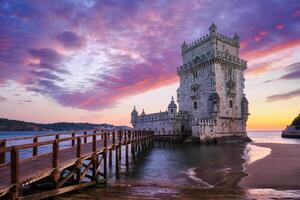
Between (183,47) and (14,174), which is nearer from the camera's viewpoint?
(14,174)

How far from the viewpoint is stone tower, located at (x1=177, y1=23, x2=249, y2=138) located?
4722cm

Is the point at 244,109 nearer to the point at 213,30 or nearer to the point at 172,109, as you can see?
the point at 172,109

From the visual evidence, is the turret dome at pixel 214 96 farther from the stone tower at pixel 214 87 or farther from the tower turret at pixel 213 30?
the tower turret at pixel 213 30

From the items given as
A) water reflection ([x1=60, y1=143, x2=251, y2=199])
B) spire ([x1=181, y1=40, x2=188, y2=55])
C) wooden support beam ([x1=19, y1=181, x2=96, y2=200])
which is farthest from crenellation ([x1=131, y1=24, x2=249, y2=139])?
wooden support beam ([x1=19, y1=181, x2=96, y2=200])

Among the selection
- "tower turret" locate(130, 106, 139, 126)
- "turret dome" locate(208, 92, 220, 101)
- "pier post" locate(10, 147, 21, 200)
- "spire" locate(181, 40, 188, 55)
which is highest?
"spire" locate(181, 40, 188, 55)

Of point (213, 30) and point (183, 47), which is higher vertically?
point (213, 30)

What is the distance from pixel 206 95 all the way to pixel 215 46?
10070 mm

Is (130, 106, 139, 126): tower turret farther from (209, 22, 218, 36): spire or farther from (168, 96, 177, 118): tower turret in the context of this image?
(209, 22, 218, 36): spire

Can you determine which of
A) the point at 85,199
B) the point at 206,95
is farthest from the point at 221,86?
the point at 85,199

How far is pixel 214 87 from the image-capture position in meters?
48.0

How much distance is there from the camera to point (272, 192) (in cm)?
1144

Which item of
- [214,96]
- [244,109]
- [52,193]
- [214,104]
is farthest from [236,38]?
[52,193]

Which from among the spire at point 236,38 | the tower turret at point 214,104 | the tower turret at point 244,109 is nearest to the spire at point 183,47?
the spire at point 236,38

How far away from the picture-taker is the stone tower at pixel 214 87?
4722 cm
